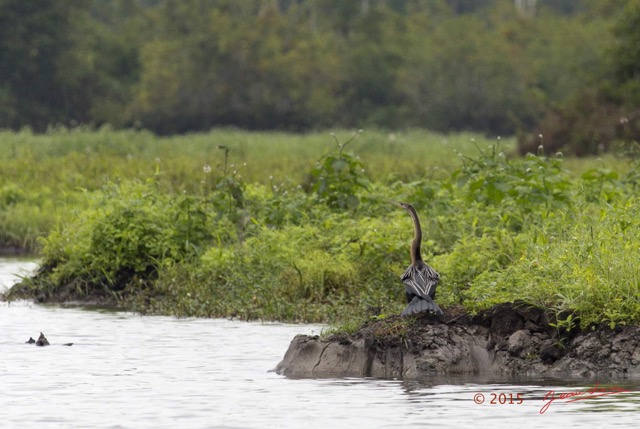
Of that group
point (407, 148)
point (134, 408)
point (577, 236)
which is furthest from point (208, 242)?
→ point (407, 148)

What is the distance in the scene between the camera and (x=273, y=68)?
2532 inches

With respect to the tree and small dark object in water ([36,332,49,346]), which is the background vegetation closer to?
the tree

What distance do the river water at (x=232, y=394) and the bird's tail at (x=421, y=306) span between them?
59 centimetres

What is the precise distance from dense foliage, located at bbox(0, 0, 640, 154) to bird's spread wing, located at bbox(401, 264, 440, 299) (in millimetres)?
47039

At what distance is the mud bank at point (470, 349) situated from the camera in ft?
33.8

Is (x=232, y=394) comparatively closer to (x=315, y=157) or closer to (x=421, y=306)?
(x=421, y=306)

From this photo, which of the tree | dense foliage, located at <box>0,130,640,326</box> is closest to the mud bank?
dense foliage, located at <box>0,130,640,326</box>

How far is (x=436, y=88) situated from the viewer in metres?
68.4

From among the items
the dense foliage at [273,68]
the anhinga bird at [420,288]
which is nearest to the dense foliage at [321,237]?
the anhinga bird at [420,288]

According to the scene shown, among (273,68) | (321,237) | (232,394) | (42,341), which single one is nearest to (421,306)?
(232,394)

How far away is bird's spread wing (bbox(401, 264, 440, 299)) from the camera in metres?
10.7

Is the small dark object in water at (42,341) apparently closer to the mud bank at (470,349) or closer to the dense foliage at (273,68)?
the mud bank at (470,349)

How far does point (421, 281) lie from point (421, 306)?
0.69ft

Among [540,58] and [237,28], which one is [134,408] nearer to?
[237,28]
